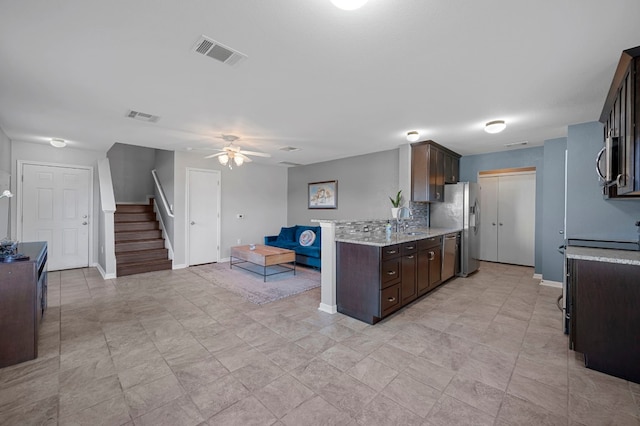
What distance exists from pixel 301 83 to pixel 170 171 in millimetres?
4316

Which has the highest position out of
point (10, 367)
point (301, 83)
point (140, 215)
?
point (301, 83)

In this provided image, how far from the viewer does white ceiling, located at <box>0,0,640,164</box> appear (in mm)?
1595

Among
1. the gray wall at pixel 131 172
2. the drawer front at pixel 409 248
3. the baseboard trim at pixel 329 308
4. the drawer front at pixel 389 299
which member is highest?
the gray wall at pixel 131 172

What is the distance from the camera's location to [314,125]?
3799 millimetres

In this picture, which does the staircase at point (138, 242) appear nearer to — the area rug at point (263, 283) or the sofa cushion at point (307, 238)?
the area rug at point (263, 283)

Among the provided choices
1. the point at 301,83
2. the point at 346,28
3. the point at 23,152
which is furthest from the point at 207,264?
the point at 346,28

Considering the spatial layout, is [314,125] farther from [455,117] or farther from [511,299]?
[511,299]

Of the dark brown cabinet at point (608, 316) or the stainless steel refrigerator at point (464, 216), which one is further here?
the stainless steel refrigerator at point (464, 216)

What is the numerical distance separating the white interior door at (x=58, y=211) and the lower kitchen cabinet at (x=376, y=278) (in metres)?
5.36

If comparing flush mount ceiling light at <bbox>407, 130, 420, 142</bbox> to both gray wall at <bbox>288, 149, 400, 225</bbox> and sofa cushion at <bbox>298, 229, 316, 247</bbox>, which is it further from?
sofa cushion at <bbox>298, 229, 316, 247</bbox>

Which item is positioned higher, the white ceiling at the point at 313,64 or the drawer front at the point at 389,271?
the white ceiling at the point at 313,64

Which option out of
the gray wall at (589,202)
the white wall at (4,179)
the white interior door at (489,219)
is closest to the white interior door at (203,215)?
the white wall at (4,179)

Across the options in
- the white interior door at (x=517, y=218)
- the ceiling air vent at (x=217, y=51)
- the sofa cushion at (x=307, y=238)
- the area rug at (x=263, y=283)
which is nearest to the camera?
the ceiling air vent at (x=217, y=51)

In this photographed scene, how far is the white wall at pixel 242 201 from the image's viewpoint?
5.53m
